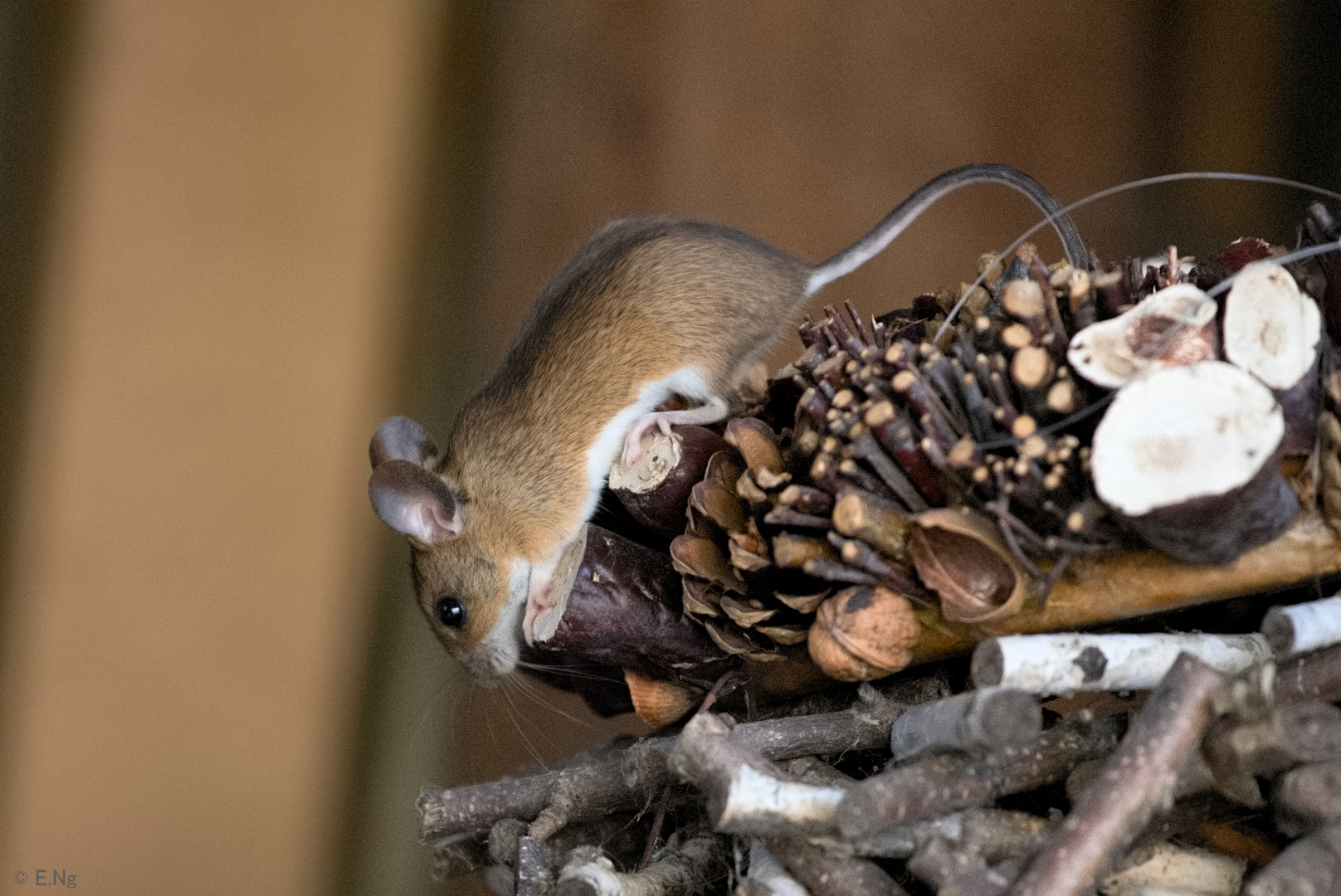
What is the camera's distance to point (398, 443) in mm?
1484

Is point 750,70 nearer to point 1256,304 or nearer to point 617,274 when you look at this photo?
point 617,274

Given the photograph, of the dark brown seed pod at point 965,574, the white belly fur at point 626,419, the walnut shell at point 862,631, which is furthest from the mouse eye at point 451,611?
the dark brown seed pod at point 965,574

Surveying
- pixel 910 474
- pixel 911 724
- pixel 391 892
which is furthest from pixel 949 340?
pixel 391 892

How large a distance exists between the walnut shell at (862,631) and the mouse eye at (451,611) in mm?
559

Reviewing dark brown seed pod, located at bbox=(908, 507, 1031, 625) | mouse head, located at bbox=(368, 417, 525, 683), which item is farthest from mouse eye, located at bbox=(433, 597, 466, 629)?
dark brown seed pod, located at bbox=(908, 507, 1031, 625)

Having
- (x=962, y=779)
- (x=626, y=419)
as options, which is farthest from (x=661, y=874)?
(x=626, y=419)

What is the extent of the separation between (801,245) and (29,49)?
1493 millimetres

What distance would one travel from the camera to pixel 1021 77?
2.17 meters

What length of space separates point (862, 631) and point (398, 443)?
0.74 meters

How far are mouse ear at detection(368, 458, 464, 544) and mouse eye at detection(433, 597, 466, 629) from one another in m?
0.07

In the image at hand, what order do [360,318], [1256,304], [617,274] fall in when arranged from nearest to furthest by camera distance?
[1256,304]
[617,274]
[360,318]

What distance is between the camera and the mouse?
4.50ft

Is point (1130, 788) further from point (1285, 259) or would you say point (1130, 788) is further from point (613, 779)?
point (613, 779)

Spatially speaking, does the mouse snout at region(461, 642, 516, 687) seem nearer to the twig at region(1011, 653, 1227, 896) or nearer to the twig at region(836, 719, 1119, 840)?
the twig at region(836, 719, 1119, 840)
